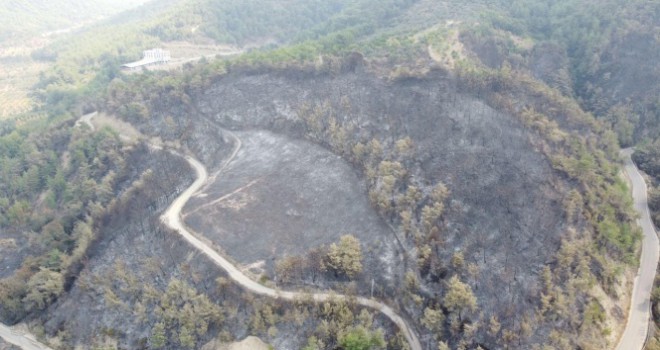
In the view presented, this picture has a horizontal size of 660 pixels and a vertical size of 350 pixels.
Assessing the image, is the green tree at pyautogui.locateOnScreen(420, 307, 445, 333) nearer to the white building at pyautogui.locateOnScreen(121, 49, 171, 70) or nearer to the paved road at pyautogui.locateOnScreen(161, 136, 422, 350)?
the paved road at pyautogui.locateOnScreen(161, 136, 422, 350)

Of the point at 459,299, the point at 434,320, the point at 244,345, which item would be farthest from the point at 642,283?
the point at 244,345

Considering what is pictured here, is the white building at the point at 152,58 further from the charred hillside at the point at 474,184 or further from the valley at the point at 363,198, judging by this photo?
the charred hillside at the point at 474,184

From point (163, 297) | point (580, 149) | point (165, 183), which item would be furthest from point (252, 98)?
point (580, 149)

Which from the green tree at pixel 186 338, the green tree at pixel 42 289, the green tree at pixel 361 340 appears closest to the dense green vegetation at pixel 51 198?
the green tree at pixel 42 289

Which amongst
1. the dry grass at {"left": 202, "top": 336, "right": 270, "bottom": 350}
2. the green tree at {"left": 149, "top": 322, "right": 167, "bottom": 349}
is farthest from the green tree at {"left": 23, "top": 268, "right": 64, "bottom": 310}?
the dry grass at {"left": 202, "top": 336, "right": 270, "bottom": 350}

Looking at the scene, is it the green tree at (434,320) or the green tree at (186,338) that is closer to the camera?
the green tree at (434,320)

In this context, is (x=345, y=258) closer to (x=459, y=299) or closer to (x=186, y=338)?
(x=459, y=299)
